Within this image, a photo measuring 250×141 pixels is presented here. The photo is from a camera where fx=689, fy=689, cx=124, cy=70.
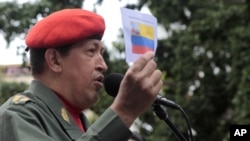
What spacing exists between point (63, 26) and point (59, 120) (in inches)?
12.9

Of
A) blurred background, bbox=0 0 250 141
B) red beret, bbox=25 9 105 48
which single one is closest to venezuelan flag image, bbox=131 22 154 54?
red beret, bbox=25 9 105 48

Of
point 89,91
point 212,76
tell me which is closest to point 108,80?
point 89,91

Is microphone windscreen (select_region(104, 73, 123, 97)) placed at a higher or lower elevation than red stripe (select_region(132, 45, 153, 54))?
lower

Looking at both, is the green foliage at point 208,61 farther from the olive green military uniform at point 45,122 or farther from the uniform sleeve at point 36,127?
the uniform sleeve at point 36,127

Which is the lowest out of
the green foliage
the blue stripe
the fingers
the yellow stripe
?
the fingers

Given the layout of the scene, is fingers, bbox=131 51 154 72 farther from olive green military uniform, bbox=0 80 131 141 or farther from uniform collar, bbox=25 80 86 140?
uniform collar, bbox=25 80 86 140

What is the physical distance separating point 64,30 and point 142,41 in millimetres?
350

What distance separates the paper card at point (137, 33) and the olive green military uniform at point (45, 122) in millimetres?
210

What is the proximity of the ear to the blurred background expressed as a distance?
6.03 metres

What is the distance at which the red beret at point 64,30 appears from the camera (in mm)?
2332

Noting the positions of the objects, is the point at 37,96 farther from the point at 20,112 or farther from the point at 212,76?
the point at 212,76

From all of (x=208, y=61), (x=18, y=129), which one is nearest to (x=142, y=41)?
(x=18, y=129)

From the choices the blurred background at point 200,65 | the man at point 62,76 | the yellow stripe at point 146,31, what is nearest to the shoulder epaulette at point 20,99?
the man at point 62,76

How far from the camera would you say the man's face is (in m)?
2.33
